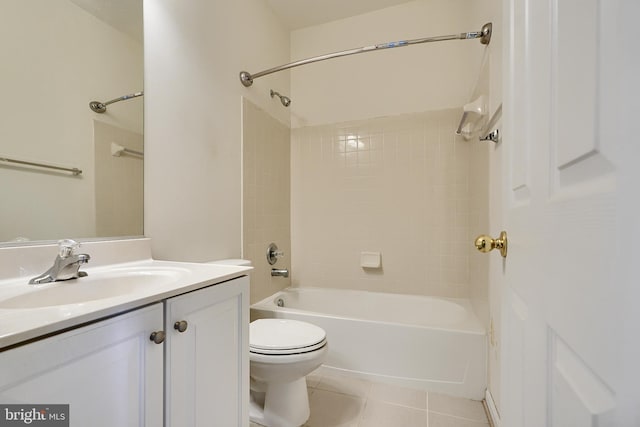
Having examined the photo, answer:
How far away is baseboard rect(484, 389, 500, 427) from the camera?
121 centimetres

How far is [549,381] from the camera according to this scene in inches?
15.3

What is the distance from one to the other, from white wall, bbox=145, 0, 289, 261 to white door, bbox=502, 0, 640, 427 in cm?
135

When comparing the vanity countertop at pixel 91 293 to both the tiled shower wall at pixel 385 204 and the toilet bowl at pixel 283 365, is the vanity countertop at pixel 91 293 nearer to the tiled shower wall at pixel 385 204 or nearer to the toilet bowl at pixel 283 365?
the toilet bowl at pixel 283 365

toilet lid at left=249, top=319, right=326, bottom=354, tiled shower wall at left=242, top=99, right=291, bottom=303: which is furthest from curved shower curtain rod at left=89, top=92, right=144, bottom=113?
toilet lid at left=249, top=319, right=326, bottom=354

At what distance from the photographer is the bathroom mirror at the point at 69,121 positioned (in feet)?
2.75

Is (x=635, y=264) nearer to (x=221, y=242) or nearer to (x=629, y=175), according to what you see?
(x=629, y=175)

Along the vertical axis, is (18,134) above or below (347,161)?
below

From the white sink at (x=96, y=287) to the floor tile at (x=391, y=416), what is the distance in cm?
113

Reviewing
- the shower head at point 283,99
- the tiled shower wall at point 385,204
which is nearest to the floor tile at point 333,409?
the tiled shower wall at point 385,204

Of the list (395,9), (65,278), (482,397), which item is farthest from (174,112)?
(482,397)

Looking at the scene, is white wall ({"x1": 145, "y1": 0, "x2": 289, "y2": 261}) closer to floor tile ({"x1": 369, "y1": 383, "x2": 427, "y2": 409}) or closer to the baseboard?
floor tile ({"x1": 369, "y1": 383, "x2": 427, "y2": 409})

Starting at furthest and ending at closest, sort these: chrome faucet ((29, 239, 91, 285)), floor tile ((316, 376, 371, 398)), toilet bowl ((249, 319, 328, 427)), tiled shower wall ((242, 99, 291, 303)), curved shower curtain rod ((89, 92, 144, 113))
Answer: tiled shower wall ((242, 99, 291, 303)) < floor tile ((316, 376, 371, 398)) < toilet bowl ((249, 319, 328, 427)) < curved shower curtain rod ((89, 92, 144, 113)) < chrome faucet ((29, 239, 91, 285))

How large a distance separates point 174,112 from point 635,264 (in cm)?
158

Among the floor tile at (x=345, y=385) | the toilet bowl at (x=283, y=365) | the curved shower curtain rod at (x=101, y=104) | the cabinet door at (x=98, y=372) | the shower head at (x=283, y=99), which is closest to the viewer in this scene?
the cabinet door at (x=98, y=372)
